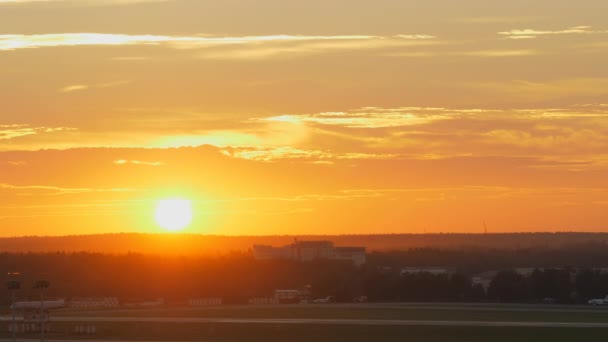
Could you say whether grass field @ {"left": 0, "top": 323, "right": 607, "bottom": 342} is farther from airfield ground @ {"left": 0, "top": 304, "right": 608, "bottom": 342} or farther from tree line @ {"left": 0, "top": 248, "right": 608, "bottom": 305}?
tree line @ {"left": 0, "top": 248, "right": 608, "bottom": 305}

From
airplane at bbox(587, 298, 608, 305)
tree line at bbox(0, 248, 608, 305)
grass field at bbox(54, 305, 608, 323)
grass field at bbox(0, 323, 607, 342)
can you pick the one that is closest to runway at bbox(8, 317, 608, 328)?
grass field at bbox(0, 323, 607, 342)

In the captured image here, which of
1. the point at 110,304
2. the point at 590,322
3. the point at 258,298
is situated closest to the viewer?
the point at 590,322

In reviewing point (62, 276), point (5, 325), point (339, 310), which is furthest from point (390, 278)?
point (5, 325)

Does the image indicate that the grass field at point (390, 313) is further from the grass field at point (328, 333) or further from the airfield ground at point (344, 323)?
the grass field at point (328, 333)

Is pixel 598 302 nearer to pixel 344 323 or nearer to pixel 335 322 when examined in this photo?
pixel 335 322

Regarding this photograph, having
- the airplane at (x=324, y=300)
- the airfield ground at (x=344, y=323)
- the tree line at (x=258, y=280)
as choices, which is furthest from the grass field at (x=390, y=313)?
the tree line at (x=258, y=280)

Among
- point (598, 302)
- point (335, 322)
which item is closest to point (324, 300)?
point (598, 302)

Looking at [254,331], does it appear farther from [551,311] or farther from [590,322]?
[551,311]

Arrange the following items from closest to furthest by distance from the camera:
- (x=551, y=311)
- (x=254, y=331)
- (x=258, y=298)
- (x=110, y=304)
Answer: (x=254, y=331) → (x=551, y=311) → (x=110, y=304) → (x=258, y=298)

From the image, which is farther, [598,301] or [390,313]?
[598,301]
